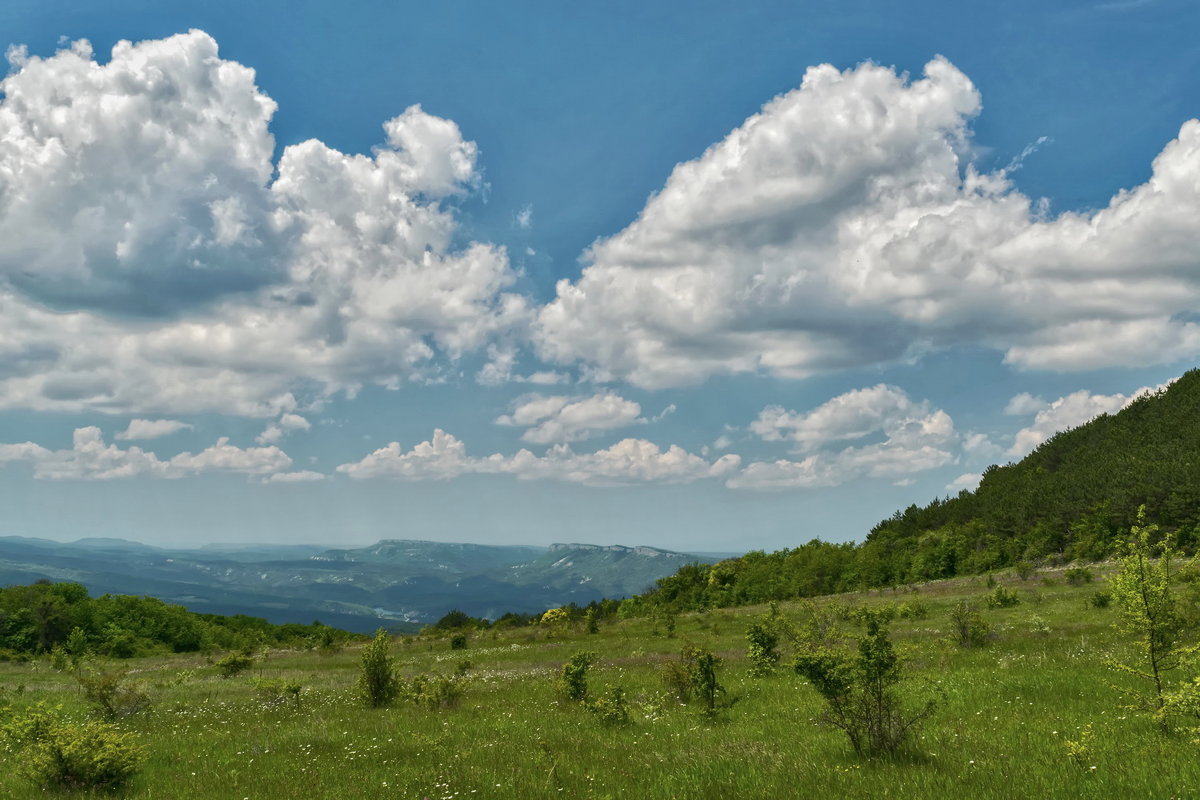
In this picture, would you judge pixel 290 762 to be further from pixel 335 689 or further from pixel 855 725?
pixel 335 689

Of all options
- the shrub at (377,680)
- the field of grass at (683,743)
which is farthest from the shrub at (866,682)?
the shrub at (377,680)

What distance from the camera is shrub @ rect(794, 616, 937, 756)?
10.8 m

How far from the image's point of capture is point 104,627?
7569 cm

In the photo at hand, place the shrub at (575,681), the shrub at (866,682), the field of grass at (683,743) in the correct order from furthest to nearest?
the shrub at (575,681) < the shrub at (866,682) < the field of grass at (683,743)

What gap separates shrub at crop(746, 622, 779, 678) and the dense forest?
53.6 meters

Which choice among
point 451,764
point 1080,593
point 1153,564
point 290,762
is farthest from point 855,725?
point 1080,593

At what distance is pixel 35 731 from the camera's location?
1228 cm

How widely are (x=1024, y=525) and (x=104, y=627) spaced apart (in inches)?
4457

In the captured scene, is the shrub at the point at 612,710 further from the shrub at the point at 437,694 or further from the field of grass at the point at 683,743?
the shrub at the point at 437,694

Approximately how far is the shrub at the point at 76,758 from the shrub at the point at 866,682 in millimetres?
11906

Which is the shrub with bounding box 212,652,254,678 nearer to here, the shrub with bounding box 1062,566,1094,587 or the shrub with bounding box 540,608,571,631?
the shrub with bounding box 540,608,571,631

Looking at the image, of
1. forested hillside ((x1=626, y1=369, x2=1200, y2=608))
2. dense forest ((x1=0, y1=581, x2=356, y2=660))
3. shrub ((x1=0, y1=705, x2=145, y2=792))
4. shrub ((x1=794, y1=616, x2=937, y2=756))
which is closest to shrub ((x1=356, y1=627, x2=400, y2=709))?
shrub ((x1=0, y1=705, x2=145, y2=792))

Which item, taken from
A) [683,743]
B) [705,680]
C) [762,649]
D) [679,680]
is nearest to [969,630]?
[762,649]

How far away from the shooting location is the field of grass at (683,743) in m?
9.38
